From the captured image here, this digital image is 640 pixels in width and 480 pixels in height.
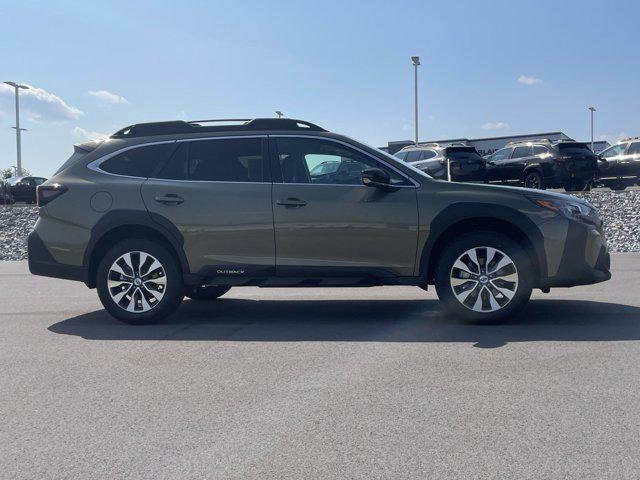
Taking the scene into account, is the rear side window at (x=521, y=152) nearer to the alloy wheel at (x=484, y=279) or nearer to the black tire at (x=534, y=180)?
the black tire at (x=534, y=180)

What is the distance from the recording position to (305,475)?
3277 millimetres

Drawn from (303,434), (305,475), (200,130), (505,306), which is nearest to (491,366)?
(505,306)

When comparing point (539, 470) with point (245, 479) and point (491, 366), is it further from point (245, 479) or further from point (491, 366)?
point (491, 366)

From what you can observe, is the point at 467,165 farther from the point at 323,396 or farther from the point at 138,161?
the point at 323,396

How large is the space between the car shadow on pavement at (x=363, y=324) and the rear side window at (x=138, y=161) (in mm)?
1522

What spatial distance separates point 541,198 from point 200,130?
11.1 ft

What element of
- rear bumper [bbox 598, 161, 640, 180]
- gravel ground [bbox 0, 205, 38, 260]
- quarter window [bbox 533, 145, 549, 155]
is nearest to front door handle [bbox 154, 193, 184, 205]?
gravel ground [bbox 0, 205, 38, 260]

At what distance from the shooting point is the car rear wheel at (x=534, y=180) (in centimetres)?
2402

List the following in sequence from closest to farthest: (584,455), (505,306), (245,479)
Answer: (245,479) → (584,455) → (505,306)

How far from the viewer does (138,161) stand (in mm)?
7230

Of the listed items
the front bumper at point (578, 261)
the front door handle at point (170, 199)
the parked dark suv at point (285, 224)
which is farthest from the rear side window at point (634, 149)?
the front door handle at point (170, 199)

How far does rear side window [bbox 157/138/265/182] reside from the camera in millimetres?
7039

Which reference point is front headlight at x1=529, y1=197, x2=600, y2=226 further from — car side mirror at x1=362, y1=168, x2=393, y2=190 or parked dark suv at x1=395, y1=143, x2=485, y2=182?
parked dark suv at x1=395, y1=143, x2=485, y2=182

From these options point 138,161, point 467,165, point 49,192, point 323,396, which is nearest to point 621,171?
point 467,165
